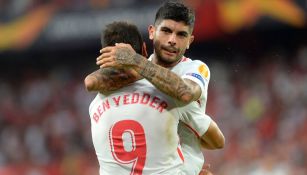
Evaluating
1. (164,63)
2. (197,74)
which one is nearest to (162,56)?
(164,63)

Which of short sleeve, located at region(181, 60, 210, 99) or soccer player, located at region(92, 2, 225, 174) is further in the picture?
short sleeve, located at region(181, 60, 210, 99)

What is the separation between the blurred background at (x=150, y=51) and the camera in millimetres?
12008

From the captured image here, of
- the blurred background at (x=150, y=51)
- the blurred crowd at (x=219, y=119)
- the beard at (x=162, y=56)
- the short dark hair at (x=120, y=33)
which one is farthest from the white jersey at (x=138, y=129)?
the blurred background at (x=150, y=51)

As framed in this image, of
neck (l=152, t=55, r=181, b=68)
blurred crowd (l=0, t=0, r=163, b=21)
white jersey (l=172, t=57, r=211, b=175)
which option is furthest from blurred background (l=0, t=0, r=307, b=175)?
neck (l=152, t=55, r=181, b=68)

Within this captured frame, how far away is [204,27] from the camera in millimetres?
14266

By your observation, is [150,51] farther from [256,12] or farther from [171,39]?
[171,39]

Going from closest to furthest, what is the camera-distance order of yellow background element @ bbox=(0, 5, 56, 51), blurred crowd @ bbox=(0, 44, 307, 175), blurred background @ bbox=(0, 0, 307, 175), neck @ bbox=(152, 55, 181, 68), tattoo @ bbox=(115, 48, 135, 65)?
tattoo @ bbox=(115, 48, 135, 65), neck @ bbox=(152, 55, 181, 68), blurred crowd @ bbox=(0, 44, 307, 175), blurred background @ bbox=(0, 0, 307, 175), yellow background element @ bbox=(0, 5, 56, 51)

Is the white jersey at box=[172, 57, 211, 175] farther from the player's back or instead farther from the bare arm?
the player's back

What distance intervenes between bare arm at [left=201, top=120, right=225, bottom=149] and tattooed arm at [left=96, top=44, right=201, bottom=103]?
0.43 m

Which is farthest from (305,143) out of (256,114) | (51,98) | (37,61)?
(37,61)

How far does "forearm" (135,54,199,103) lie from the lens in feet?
13.1

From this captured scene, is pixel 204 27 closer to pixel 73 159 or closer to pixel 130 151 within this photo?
pixel 73 159

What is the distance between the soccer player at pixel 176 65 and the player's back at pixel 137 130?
120mm

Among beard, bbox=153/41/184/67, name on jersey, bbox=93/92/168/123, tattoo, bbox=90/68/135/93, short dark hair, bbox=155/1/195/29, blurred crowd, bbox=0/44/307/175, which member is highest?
short dark hair, bbox=155/1/195/29
